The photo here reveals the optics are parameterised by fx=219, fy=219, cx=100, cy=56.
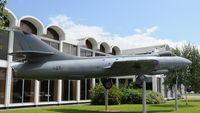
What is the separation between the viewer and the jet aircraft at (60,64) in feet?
35.7

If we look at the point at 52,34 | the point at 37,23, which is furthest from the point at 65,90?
the point at 37,23

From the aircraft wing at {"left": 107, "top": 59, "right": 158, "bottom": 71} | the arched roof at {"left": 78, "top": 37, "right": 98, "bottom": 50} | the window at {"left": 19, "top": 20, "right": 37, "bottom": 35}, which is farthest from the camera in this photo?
the arched roof at {"left": 78, "top": 37, "right": 98, "bottom": 50}

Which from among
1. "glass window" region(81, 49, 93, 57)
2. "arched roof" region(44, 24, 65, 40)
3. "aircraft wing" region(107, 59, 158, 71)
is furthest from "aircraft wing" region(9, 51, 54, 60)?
"glass window" region(81, 49, 93, 57)

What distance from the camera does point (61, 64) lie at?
11.2 meters

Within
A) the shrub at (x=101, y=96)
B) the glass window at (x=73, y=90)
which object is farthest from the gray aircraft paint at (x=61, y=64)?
the glass window at (x=73, y=90)

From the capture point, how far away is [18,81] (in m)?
22.9

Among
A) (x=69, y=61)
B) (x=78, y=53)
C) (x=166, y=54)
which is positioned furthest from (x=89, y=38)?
(x=69, y=61)

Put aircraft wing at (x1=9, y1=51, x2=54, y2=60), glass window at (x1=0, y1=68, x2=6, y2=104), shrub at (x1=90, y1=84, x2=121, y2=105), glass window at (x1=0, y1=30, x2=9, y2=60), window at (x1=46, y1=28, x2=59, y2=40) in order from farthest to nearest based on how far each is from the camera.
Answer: shrub at (x1=90, y1=84, x2=121, y2=105) < window at (x1=46, y1=28, x2=59, y2=40) < glass window at (x1=0, y1=30, x2=9, y2=60) < glass window at (x1=0, y1=68, x2=6, y2=104) < aircraft wing at (x1=9, y1=51, x2=54, y2=60)

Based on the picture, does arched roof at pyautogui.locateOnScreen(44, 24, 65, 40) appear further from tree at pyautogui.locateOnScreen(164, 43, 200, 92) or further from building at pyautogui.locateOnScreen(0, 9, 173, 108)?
tree at pyautogui.locateOnScreen(164, 43, 200, 92)

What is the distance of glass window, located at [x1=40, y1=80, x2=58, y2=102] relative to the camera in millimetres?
25234

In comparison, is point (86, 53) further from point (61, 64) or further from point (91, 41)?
point (61, 64)

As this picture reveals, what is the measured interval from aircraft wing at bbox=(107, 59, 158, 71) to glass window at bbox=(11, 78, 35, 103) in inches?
559

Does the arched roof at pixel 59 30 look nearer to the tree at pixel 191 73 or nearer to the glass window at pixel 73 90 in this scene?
the glass window at pixel 73 90

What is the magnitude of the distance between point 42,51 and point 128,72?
5.16 meters
